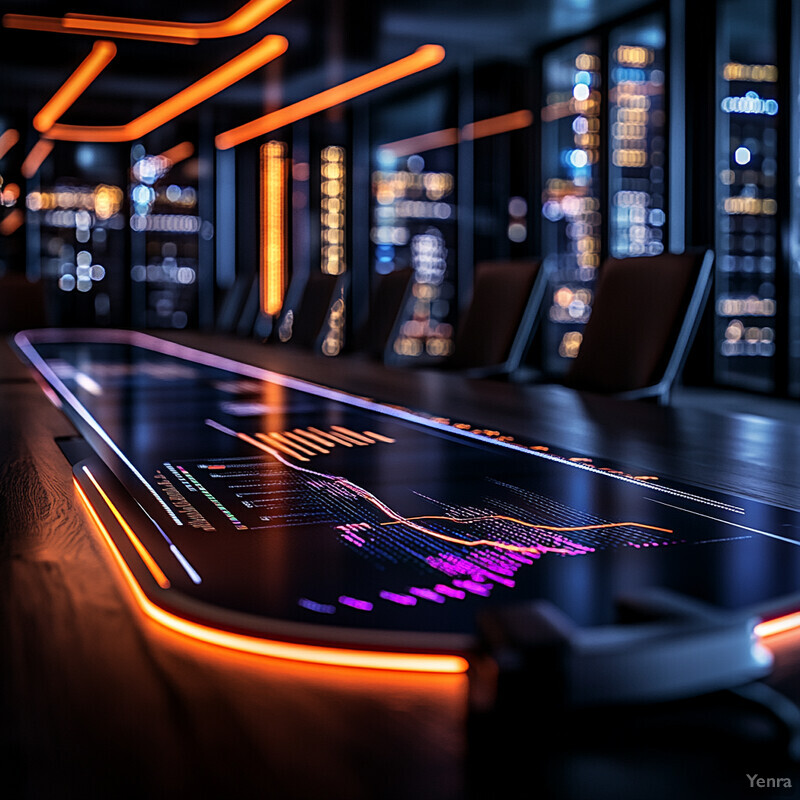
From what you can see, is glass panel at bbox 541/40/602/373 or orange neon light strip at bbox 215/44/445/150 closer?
glass panel at bbox 541/40/602/373

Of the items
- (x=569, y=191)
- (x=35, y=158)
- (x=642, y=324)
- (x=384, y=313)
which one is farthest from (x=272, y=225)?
(x=642, y=324)

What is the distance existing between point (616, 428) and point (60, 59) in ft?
23.2

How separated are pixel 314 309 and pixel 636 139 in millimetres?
3324

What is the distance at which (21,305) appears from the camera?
613 centimetres

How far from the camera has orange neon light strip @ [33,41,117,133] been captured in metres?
7.24

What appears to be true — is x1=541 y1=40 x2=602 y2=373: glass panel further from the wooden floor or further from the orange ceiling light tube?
the wooden floor

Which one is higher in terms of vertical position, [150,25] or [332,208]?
[150,25]

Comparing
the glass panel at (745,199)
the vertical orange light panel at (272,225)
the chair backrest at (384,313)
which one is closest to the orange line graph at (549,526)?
the chair backrest at (384,313)

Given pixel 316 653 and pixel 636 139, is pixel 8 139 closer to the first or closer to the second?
pixel 636 139

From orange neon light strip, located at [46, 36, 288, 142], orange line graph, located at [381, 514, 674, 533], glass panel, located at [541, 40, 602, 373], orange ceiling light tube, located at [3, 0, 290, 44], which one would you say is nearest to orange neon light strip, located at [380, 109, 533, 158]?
glass panel, located at [541, 40, 602, 373]

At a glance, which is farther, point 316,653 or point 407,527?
point 407,527

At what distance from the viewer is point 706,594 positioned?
2.35 feet

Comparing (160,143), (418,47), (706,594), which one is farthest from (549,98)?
(706,594)

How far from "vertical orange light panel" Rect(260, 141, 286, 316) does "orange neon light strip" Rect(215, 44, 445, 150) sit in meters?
0.32
